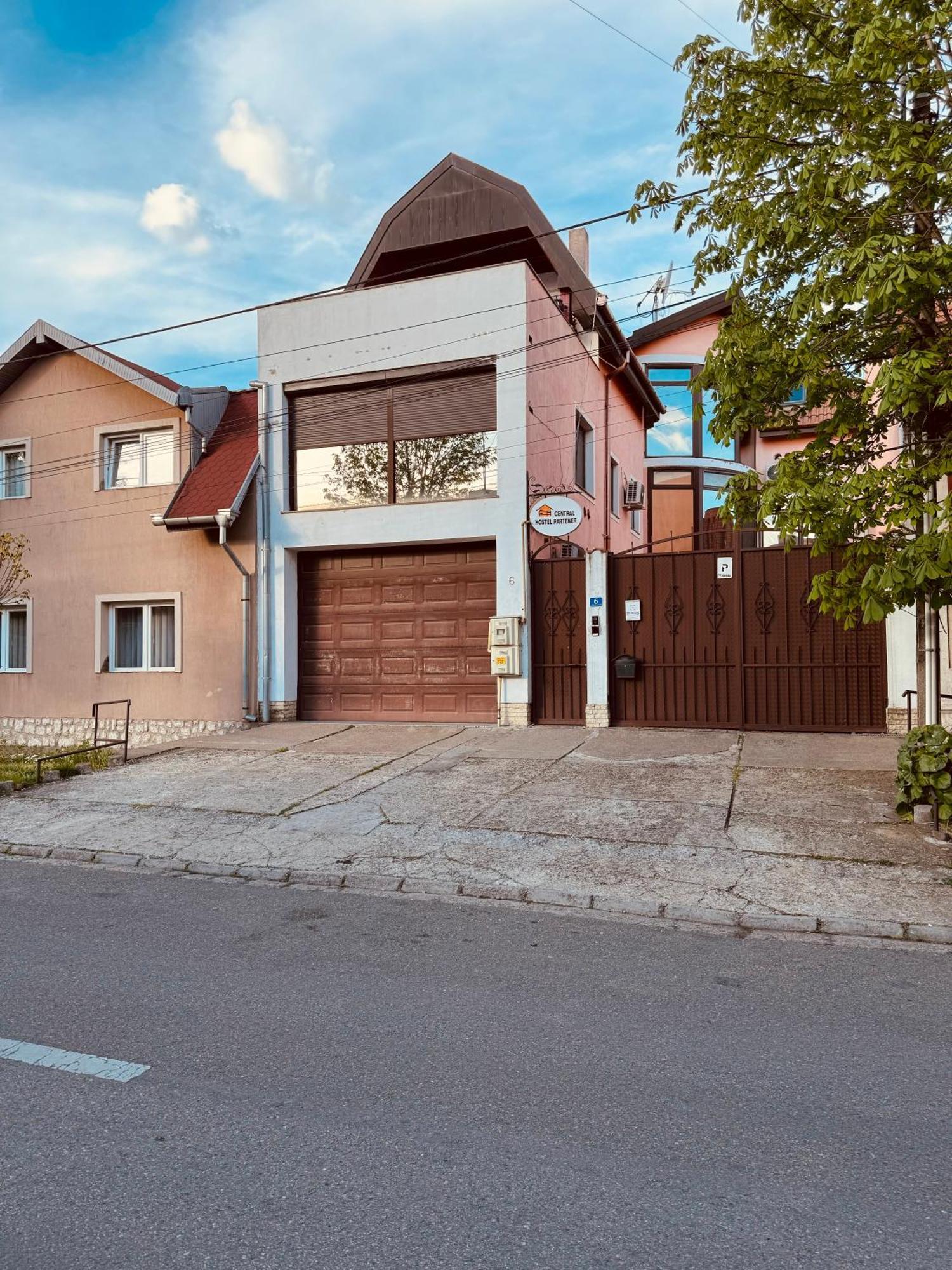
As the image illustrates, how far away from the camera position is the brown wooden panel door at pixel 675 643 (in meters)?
13.0

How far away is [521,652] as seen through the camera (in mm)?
13766

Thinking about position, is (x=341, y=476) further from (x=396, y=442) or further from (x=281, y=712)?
(x=281, y=712)

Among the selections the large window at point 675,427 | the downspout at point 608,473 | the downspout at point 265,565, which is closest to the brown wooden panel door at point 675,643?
the downspout at point 265,565

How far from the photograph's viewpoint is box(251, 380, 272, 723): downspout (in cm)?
1540

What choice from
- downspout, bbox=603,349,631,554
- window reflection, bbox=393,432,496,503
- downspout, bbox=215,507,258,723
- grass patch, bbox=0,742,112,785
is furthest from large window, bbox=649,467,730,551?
grass patch, bbox=0,742,112,785

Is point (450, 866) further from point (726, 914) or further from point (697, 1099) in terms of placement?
point (697, 1099)

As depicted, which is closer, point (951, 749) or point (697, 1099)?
point (697, 1099)

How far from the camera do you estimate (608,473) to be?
19.9 metres

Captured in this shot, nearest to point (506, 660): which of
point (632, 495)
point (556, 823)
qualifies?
point (556, 823)

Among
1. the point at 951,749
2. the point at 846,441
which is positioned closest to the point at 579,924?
the point at 951,749

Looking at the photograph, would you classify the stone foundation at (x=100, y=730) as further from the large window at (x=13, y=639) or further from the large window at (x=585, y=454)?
the large window at (x=585, y=454)

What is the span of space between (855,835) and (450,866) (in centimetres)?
330

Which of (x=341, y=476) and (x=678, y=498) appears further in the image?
(x=678, y=498)

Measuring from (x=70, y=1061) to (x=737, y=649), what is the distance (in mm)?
10644
